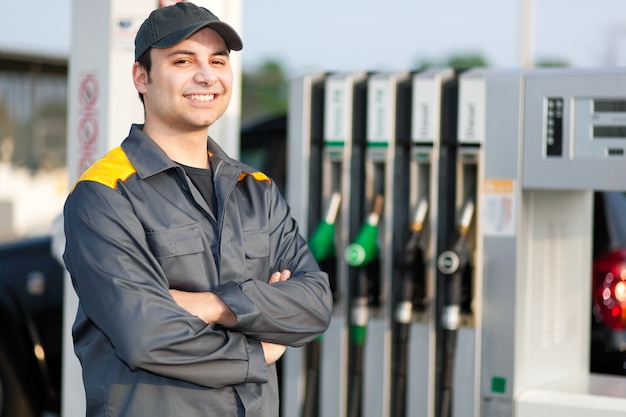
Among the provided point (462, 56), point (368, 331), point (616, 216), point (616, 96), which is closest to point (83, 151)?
point (368, 331)

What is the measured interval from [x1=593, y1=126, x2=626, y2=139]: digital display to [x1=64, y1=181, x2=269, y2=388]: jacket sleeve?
5.63 ft

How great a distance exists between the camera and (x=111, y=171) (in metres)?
2.88

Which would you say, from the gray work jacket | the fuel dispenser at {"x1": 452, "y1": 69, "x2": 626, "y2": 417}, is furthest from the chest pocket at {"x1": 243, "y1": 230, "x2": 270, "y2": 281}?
the fuel dispenser at {"x1": 452, "y1": 69, "x2": 626, "y2": 417}

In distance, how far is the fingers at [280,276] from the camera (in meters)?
3.10

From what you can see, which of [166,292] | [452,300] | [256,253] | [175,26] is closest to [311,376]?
[452,300]

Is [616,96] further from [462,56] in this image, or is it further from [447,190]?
[462,56]

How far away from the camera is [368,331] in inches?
167

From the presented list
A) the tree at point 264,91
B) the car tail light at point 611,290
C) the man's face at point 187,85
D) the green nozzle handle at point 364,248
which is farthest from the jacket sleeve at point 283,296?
the tree at point 264,91

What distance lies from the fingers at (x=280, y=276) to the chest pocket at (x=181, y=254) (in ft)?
0.92

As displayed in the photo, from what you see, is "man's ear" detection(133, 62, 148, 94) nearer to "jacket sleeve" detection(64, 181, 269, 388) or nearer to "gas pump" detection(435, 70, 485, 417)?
"jacket sleeve" detection(64, 181, 269, 388)

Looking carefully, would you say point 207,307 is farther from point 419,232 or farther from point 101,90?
point 101,90

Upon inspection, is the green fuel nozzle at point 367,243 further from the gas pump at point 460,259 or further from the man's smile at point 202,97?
the man's smile at point 202,97

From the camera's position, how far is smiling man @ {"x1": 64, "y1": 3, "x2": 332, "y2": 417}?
2.71 meters

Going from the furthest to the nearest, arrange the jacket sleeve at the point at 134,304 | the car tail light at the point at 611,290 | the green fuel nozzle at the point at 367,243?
the car tail light at the point at 611,290, the green fuel nozzle at the point at 367,243, the jacket sleeve at the point at 134,304
